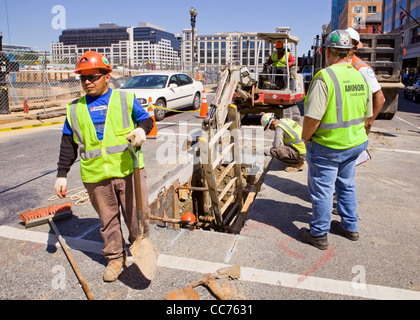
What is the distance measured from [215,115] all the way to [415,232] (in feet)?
11.7

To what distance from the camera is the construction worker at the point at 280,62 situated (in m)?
11.8

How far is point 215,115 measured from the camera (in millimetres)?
6133

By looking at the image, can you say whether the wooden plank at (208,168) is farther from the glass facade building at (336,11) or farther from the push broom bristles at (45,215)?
the glass facade building at (336,11)

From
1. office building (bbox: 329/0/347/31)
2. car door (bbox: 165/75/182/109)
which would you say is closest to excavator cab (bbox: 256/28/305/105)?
car door (bbox: 165/75/182/109)

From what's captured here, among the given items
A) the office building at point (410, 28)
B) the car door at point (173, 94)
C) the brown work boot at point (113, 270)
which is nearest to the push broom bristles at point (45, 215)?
the brown work boot at point (113, 270)

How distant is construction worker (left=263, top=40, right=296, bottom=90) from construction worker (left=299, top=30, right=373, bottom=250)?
8.75 meters

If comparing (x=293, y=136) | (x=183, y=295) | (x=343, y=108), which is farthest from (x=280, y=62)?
(x=183, y=295)

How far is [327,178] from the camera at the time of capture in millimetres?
3270

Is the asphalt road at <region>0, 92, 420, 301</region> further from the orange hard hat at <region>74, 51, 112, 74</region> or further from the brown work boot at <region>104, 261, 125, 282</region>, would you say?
the orange hard hat at <region>74, 51, 112, 74</region>

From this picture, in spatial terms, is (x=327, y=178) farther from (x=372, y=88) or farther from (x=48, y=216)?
(x=48, y=216)

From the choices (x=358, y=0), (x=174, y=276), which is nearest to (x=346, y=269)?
(x=174, y=276)

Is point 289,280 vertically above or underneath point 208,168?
underneath

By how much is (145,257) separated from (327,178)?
6.03ft

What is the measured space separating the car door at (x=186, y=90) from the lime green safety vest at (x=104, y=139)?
11517mm
